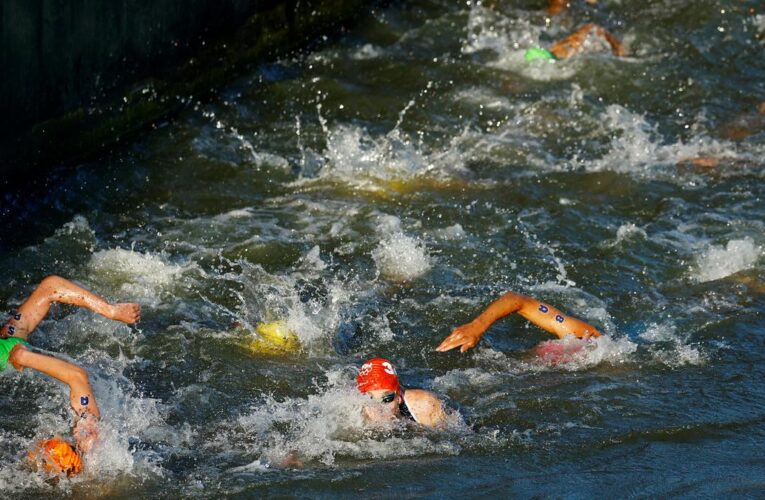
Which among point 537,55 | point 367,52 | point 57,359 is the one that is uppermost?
point 367,52

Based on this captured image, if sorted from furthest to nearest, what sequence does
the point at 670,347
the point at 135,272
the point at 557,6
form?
the point at 557,6 → the point at 135,272 → the point at 670,347

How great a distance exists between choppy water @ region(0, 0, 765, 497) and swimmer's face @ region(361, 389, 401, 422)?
90 millimetres

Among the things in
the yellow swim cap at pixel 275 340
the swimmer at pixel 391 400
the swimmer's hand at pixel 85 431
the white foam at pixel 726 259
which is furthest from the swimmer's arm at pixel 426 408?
the white foam at pixel 726 259

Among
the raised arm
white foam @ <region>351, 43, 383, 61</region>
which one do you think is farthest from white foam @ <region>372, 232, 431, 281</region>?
the raised arm

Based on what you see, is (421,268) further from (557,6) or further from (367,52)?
(557,6)

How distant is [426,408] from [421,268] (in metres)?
2.30

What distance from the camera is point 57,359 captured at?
7.44 m

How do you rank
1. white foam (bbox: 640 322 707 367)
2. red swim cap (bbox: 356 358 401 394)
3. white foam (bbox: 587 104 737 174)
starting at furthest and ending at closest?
1. white foam (bbox: 587 104 737 174)
2. white foam (bbox: 640 322 707 367)
3. red swim cap (bbox: 356 358 401 394)

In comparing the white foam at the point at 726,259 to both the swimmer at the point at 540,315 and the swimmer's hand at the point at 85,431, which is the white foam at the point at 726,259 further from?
the swimmer's hand at the point at 85,431

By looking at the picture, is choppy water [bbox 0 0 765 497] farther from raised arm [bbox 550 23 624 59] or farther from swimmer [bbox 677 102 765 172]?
raised arm [bbox 550 23 624 59]

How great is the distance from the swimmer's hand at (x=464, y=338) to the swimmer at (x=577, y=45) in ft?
21.4

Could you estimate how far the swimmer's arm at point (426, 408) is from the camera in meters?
7.58

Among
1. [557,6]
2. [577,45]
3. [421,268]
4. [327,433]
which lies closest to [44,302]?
[327,433]

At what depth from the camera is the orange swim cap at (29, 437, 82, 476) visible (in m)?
6.84
